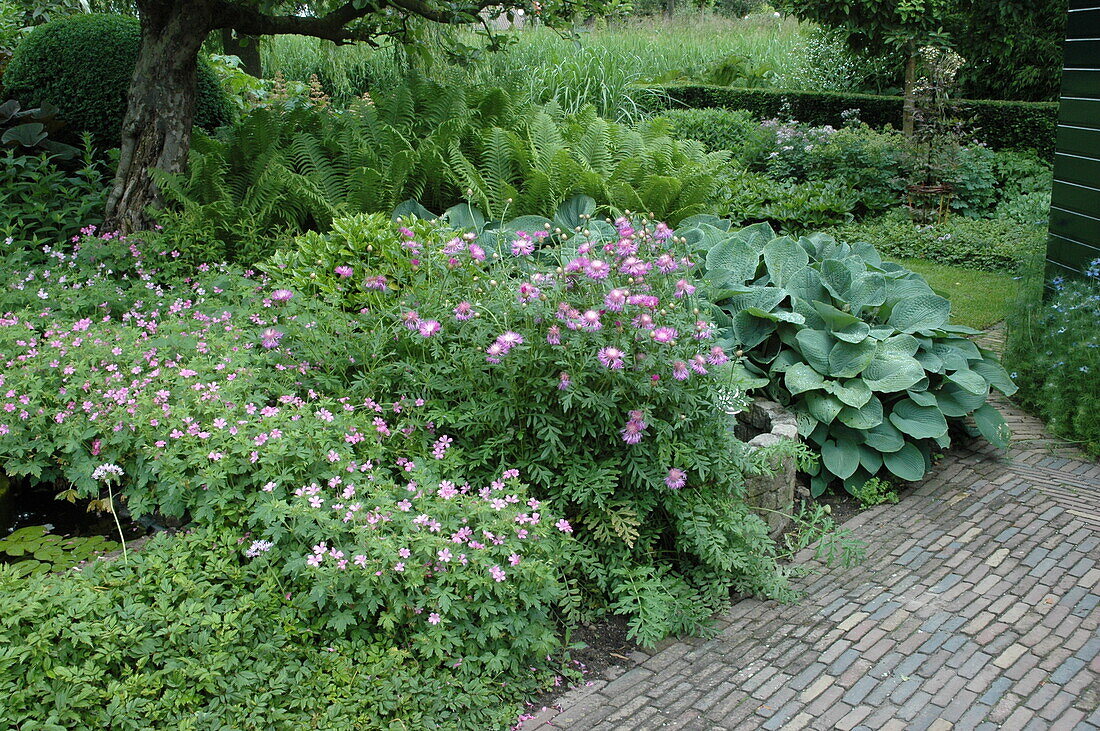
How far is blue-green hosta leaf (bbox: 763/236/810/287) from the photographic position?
14.6 feet

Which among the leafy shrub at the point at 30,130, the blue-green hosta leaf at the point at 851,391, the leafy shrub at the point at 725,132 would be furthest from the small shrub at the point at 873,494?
the leafy shrub at the point at 725,132

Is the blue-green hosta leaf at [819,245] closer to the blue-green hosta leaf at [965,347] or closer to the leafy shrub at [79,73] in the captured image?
the blue-green hosta leaf at [965,347]

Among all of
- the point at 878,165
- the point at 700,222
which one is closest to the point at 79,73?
the point at 700,222

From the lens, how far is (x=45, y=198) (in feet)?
18.0

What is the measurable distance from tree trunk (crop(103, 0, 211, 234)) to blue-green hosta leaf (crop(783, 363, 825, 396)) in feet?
12.4

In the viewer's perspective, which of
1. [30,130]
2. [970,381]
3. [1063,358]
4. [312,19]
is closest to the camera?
[970,381]

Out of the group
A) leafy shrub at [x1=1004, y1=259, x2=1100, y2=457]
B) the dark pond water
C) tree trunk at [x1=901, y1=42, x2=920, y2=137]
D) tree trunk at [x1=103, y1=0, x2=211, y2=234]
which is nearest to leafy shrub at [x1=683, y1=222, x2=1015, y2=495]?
leafy shrub at [x1=1004, y1=259, x2=1100, y2=457]

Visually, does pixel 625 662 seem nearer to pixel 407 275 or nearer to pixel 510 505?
pixel 510 505

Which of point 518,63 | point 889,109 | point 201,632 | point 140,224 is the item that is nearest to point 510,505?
point 201,632

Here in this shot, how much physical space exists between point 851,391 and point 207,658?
9.20 ft

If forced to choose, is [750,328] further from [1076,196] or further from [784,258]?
[1076,196]

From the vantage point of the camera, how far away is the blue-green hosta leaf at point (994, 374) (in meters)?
4.28

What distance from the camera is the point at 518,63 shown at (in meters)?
11.9

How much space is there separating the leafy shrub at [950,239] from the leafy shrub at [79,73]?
18.8 feet
